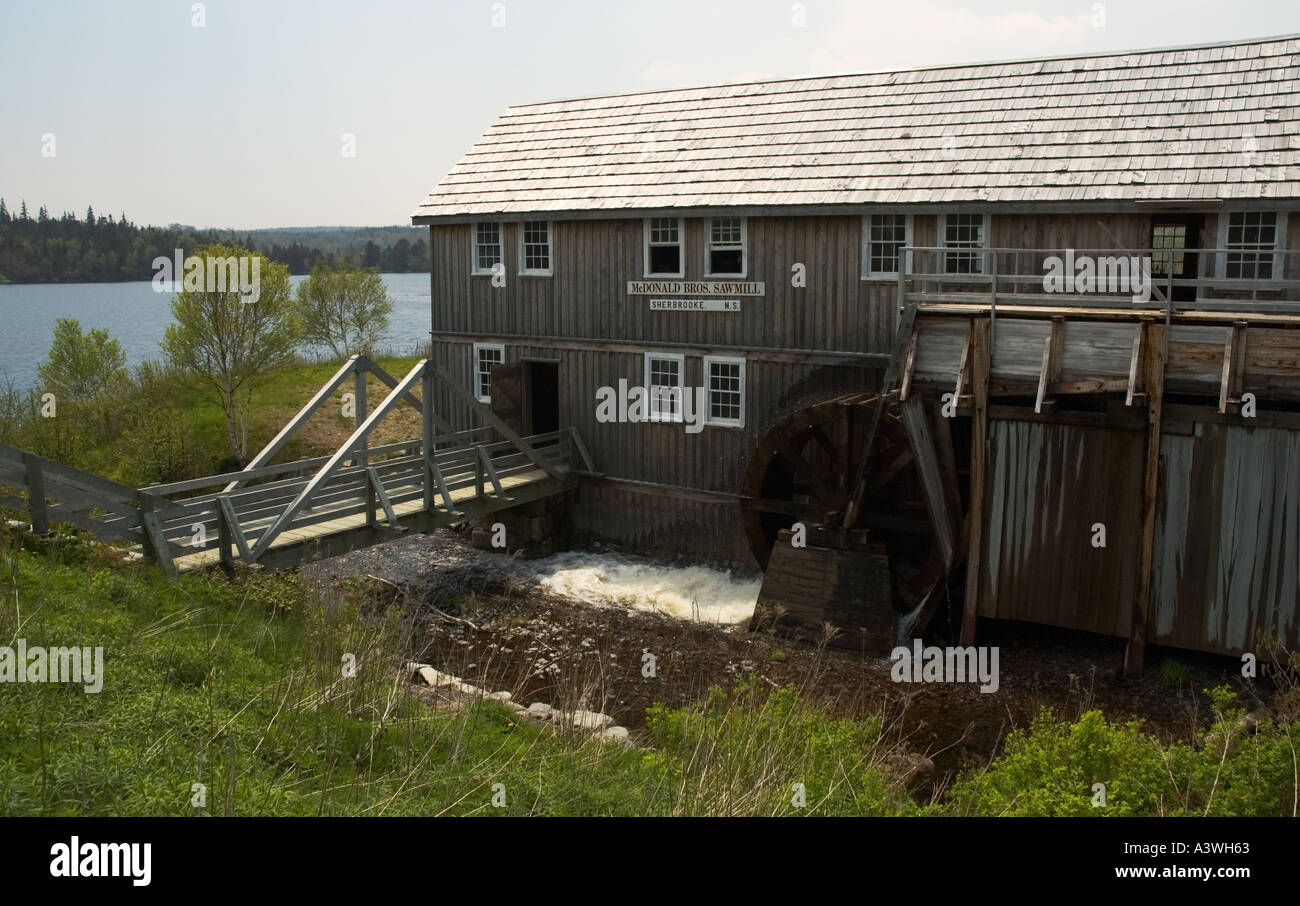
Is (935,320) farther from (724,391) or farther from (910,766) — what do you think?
(910,766)

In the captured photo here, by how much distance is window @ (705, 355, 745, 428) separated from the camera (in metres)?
17.5

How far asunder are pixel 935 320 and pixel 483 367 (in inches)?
392

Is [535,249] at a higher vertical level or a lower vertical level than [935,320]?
higher

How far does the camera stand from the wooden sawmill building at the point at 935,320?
12594mm

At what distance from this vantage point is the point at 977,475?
13688 mm

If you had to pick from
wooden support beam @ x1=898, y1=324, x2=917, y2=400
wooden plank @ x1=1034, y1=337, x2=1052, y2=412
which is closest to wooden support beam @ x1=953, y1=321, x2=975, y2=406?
wooden support beam @ x1=898, y1=324, x2=917, y2=400

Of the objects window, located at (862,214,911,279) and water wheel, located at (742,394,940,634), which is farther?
window, located at (862,214,911,279)

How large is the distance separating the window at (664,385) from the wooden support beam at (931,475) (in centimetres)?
516

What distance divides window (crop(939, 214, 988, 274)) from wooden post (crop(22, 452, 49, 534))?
11.8 meters

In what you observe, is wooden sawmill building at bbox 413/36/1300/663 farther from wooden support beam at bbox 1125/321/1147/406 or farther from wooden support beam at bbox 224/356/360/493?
wooden support beam at bbox 224/356/360/493

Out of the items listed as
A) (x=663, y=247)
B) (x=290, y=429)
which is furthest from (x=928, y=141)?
(x=290, y=429)

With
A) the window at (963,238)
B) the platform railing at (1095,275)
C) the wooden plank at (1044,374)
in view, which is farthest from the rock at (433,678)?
the window at (963,238)

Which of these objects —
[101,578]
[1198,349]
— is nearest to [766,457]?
[1198,349]
